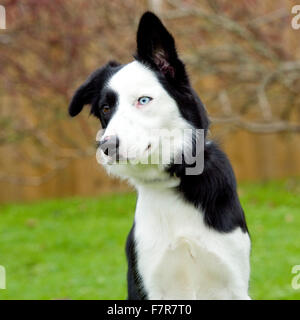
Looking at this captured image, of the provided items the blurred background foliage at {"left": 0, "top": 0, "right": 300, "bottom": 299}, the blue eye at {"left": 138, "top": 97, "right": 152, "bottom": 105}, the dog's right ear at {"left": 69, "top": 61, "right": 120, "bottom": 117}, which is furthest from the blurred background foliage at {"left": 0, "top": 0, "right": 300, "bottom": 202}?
the blue eye at {"left": 138, "top": 97, "right": 152, "bottom": 105}

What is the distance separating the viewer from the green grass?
5.21m

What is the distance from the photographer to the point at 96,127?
27.9ft

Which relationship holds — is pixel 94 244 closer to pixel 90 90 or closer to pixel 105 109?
pixel 90 90

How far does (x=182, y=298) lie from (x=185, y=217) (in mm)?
385

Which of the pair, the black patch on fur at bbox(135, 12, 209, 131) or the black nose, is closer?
the black nose

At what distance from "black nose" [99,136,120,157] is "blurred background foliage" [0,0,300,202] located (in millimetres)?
2695

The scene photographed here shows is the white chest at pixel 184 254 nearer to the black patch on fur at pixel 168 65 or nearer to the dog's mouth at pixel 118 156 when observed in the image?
the dog's mouth at pixel 118 156

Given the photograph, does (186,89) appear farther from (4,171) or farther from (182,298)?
(4,171)

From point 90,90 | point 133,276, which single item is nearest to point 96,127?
point 90,90

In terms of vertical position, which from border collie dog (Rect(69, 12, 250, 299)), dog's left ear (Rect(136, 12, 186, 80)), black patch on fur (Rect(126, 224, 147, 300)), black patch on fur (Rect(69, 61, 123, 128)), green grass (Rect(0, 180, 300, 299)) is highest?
dog's left ear (Rect(136, 12, 186, 80))

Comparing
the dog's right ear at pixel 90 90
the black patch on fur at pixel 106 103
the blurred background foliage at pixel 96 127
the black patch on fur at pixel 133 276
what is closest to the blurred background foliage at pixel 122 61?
the blurred background foliage at pixel 96 127

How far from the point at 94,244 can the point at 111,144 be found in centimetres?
432

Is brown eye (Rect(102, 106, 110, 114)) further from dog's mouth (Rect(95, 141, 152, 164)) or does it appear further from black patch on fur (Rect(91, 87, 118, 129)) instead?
dog's mouth (Rect(95, 141, 152, 164))

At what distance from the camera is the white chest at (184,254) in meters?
2.79
